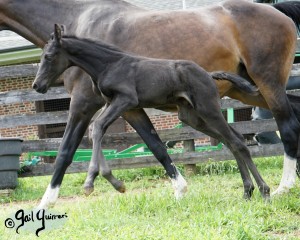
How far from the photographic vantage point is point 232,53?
6.99 metres

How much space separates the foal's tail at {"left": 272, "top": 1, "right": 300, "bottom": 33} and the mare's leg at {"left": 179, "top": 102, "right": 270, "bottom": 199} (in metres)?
2.45

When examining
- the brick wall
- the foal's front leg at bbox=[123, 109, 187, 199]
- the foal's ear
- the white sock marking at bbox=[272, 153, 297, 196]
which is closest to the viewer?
the foal's ear

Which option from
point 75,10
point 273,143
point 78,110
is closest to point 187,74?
point 78,110

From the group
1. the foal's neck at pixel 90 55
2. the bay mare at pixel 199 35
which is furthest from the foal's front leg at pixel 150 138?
the foal's neck at pixel 90 55

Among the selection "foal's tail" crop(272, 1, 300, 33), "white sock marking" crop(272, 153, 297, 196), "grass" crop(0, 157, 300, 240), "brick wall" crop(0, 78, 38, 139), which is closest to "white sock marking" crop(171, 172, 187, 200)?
"grass" crop(0, 157, 300, 240)

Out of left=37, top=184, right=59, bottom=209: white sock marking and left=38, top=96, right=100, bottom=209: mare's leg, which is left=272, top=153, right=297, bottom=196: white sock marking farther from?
left=37, top=184, right=59, bottom=209: white sock marking

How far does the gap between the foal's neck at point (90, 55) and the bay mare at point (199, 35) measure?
733 mm

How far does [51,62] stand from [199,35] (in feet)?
6.26

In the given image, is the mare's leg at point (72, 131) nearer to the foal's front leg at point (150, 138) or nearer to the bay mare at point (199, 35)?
the bay mare at point (199, 35)

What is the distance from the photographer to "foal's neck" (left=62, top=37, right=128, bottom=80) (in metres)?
5.81

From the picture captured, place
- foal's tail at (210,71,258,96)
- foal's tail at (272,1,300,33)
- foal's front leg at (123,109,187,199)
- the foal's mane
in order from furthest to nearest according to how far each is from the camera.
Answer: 1. foal's tail at (272,1,300,33)
2. foal's front leg at (123,109,187,199)
3. foal's tail at (210,71,258,96)
4. the foal's mane

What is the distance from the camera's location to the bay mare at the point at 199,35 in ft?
22.3

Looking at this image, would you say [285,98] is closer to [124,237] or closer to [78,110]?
[78,110]

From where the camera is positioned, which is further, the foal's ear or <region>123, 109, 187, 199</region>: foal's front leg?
<region>123, 109, 187, 199</region>: foal's front leg
